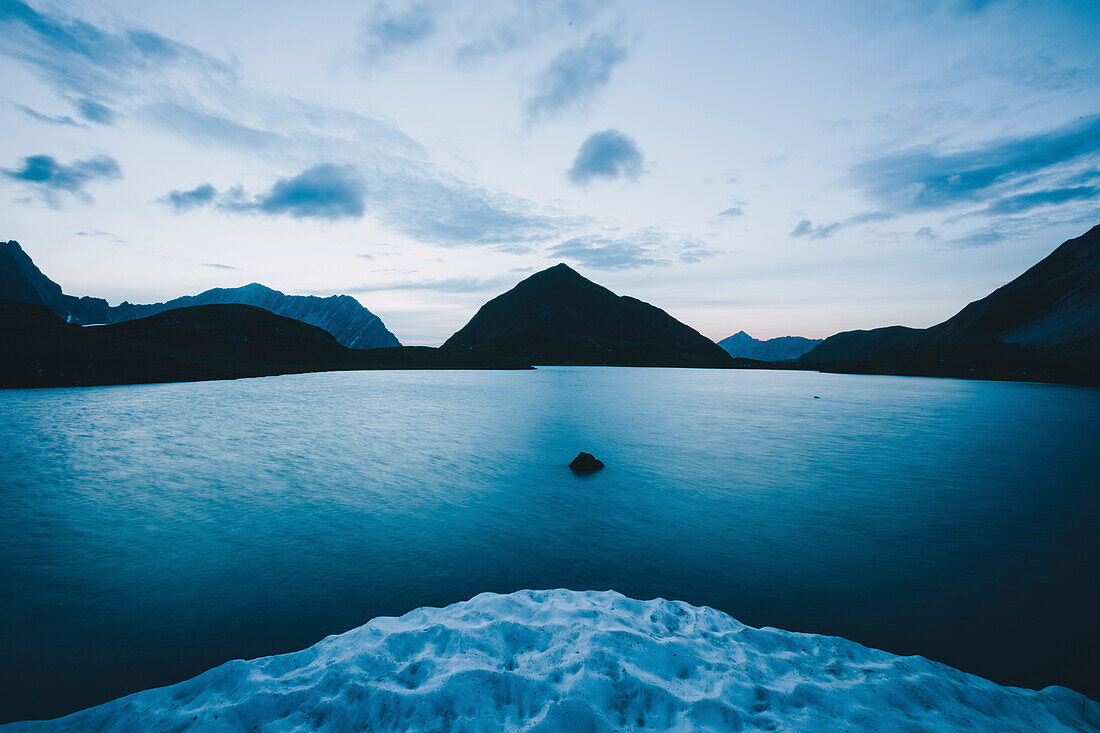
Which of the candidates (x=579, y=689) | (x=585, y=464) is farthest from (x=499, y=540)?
(x=585, y=464)

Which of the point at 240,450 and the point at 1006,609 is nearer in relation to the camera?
the point at 1006,609

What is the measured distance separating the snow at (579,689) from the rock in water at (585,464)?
20.9 meters

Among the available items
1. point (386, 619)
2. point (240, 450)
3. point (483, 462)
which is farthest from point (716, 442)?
point (240, 450)

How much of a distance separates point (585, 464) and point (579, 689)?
23.9 meters

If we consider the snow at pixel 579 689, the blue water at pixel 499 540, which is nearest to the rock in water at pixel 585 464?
the blue water at pixel 499 540

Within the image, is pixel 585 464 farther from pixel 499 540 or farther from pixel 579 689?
pixel 579 689

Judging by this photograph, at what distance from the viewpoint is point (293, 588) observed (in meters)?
13.6

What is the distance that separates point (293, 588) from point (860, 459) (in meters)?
40.7

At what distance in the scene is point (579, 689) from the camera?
7.67 metres

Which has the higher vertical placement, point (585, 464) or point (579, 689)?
point (579, 689)

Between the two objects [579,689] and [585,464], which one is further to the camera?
[585,464]

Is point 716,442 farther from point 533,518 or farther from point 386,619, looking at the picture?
point 386,619

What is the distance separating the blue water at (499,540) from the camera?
1101cm

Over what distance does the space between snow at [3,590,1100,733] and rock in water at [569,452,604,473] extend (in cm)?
2094
